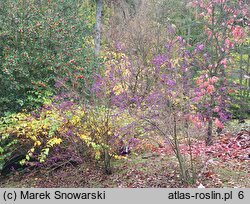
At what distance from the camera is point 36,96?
804 cm

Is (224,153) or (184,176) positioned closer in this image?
(184,176)

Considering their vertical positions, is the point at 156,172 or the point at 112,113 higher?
the point at 112,113

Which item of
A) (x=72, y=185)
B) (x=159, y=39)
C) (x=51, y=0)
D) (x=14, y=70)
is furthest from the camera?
(x=159, y=39)

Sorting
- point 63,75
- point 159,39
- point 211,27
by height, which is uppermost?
point 159,39

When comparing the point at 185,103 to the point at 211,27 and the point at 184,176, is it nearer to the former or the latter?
the point at 184,176

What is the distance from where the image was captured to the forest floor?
5367 millimetres

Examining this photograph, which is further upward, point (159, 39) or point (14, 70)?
point (159, 39)

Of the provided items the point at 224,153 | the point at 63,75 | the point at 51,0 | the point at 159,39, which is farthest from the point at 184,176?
the point at 159,39

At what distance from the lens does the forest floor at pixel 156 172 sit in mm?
5367

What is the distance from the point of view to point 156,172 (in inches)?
236

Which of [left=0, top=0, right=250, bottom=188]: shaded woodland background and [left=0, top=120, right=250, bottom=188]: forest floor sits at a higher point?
[left=0, top=0, right=250, bottom=188]: shaded woodland background

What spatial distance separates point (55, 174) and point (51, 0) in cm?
527

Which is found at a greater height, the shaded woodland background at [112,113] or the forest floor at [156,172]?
the shaded woodland background at [112,113]

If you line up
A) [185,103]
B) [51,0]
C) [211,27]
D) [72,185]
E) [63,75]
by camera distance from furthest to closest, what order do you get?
[51,0], [63,75], [211,27], [72,185], [185,103]
